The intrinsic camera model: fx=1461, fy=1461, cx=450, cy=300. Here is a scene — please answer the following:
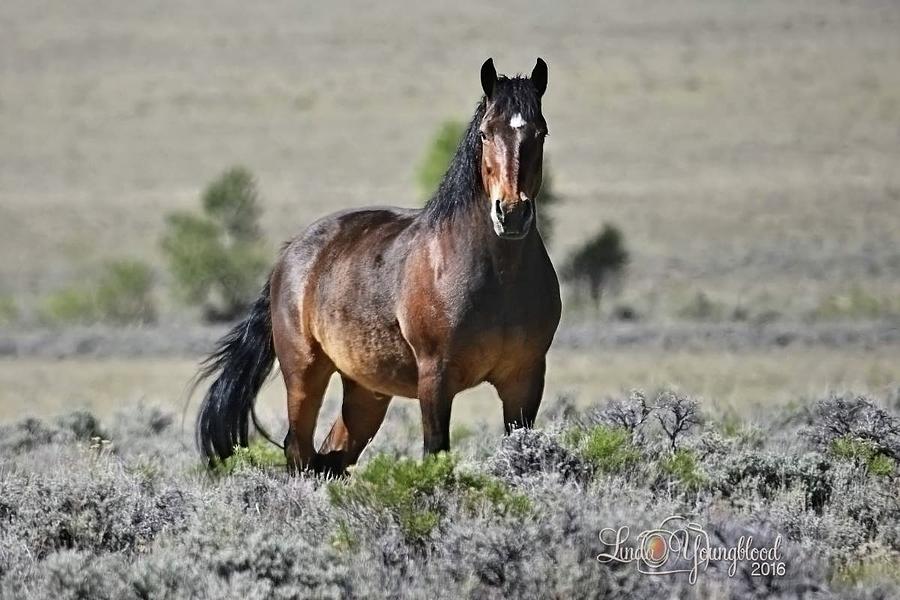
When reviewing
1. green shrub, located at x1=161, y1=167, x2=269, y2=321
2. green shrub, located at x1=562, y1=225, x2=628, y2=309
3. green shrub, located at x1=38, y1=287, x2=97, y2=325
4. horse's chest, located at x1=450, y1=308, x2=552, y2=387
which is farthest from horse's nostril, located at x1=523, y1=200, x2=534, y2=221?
green shrub, located at x1=562, y1=225, x2=628, y2=309

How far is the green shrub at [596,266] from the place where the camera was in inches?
1314

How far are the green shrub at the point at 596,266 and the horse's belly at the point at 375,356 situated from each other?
25067 mm

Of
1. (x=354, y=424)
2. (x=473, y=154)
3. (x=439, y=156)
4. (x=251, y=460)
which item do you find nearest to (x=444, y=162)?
(x=439, y=156)

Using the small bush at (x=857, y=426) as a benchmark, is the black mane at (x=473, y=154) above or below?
above

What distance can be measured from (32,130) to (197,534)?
57.4 meters

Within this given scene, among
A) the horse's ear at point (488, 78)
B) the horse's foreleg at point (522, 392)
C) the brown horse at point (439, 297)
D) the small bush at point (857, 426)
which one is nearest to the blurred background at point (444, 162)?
the brown horse at point (439, 297)

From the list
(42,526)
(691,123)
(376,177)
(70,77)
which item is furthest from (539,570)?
(70,77)

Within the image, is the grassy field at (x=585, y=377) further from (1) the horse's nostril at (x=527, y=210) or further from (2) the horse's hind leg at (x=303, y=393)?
(1) the horse's nostril at (x=527, y=210)

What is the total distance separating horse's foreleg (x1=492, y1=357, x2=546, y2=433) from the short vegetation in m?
0.21

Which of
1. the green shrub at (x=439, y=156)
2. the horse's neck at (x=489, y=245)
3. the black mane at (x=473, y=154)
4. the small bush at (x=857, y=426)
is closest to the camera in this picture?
the black mane at (x=473, y=154)

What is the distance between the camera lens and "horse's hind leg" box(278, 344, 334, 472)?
835 cm

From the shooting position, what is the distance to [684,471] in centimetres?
704

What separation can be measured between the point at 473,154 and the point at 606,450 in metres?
1.59

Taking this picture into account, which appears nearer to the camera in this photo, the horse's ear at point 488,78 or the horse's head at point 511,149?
the horse's head at point 511,149
